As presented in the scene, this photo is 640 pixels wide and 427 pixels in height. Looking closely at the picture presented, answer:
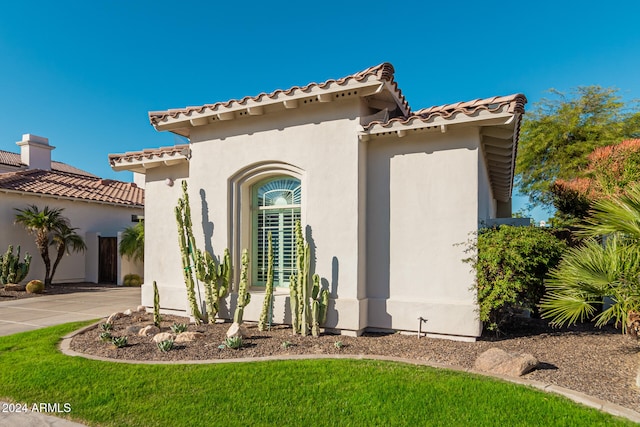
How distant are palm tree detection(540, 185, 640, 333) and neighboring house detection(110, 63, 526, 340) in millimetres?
1675

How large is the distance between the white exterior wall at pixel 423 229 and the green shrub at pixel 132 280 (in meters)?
14.4

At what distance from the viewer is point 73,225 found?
63.2 ft

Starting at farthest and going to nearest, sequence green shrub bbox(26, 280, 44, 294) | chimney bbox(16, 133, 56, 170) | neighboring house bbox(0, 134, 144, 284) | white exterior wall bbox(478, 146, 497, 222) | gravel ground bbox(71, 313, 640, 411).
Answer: chimney bbox(16, 133, 56, 170) → neighboring house bbox(0, 134, 144, 284) → green shrub bbox(26, 280, 44, 294) → white exterior wall bbox(478, 146, 497, 222) → gravel ground bbox(71, 313, 640, 411)

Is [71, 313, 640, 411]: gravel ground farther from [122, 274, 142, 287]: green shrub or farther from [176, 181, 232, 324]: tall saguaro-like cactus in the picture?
[122, 274, 142, 287]: green shrub

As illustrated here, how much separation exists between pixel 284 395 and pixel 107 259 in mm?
17970

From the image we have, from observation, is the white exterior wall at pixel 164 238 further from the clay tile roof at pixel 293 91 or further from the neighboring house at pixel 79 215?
the neighboring house at pixel 79 215

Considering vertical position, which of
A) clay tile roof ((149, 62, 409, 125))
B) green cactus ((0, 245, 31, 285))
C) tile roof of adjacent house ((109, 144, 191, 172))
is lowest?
green cactus ((0, 245, 31, 285))

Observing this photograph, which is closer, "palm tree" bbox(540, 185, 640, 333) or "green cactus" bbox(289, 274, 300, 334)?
"palm tree" bbox(540, 185, 640, 333)

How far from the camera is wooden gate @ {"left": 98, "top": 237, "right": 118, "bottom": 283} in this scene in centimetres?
1956

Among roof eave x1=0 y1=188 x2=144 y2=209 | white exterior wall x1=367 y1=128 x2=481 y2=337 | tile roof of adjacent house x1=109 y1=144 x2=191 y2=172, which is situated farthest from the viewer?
roof eave x1=0 y1=188 x2=144 y2=209

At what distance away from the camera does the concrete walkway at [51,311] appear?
4.69 meters

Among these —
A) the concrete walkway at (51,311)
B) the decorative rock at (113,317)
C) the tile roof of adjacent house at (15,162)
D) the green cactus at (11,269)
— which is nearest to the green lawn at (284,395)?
the concrete walkway at (51,311)

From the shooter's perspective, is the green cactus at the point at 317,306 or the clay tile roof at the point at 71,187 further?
the clay tile roof at the point at 71,187

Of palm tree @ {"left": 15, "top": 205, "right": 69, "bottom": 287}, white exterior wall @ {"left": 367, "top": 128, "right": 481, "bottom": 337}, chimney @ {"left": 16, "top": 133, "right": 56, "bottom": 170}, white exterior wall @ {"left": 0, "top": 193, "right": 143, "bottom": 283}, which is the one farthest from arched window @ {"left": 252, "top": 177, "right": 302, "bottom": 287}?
chimney @ {"left": 16, "top": 133, "right": 56, "bottom": 170}
